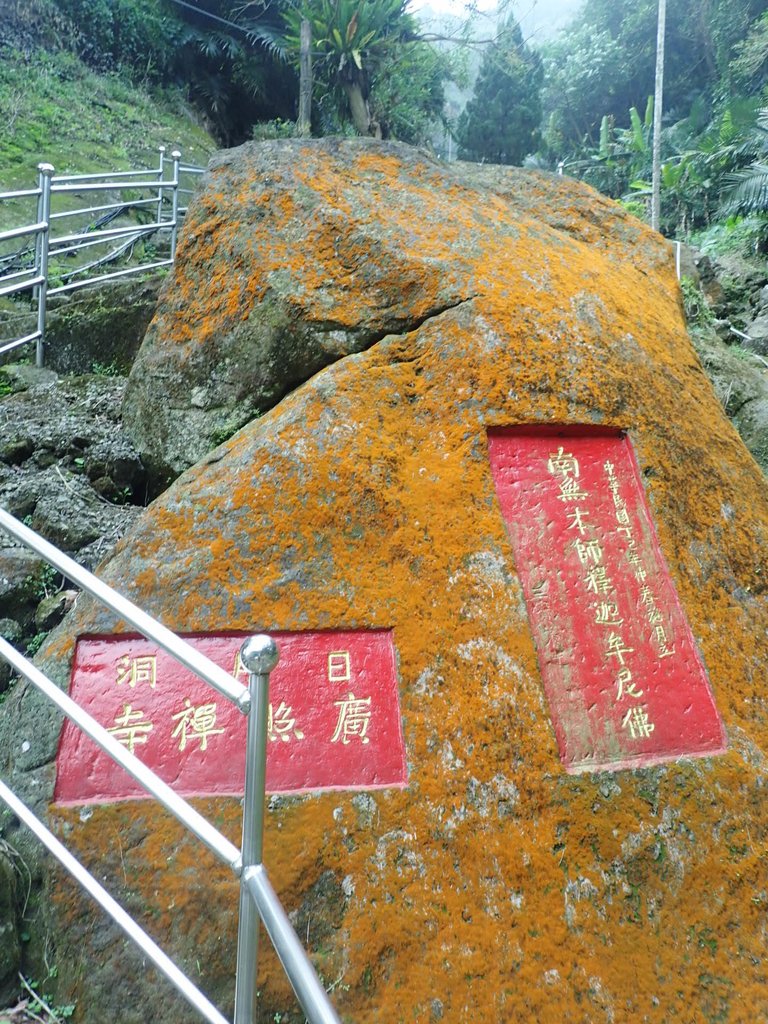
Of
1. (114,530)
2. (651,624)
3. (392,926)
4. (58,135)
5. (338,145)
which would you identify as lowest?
(392,926)

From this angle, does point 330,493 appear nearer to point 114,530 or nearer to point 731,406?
point 114,530

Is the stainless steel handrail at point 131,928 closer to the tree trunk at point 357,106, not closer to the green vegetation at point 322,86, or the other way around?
the green vegetation at point 322,86

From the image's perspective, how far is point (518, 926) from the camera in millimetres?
1794

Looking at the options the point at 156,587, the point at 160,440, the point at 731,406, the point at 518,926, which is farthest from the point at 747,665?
the point at 731,406

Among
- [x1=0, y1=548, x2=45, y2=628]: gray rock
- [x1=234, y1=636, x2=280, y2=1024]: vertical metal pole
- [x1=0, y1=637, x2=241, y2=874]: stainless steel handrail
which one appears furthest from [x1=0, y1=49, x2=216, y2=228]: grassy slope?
[x1=234, y1=636, x2=280, y2=1024]: vertical metal pole

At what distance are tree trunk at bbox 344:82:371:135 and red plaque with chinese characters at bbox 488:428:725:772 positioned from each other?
11.6m

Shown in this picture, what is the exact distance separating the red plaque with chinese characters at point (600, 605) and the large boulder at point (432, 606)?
6cm

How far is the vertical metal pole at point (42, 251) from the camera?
15.4 ft

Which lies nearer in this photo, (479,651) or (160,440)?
(479,651)

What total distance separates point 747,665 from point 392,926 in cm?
138

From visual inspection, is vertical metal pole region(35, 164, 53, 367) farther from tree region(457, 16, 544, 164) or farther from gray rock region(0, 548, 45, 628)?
tree region(457, 16, 544, 164)

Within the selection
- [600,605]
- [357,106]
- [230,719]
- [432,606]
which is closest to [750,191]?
[357,106]

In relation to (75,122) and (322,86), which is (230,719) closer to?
(75,122)

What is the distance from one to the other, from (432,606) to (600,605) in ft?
1.80
